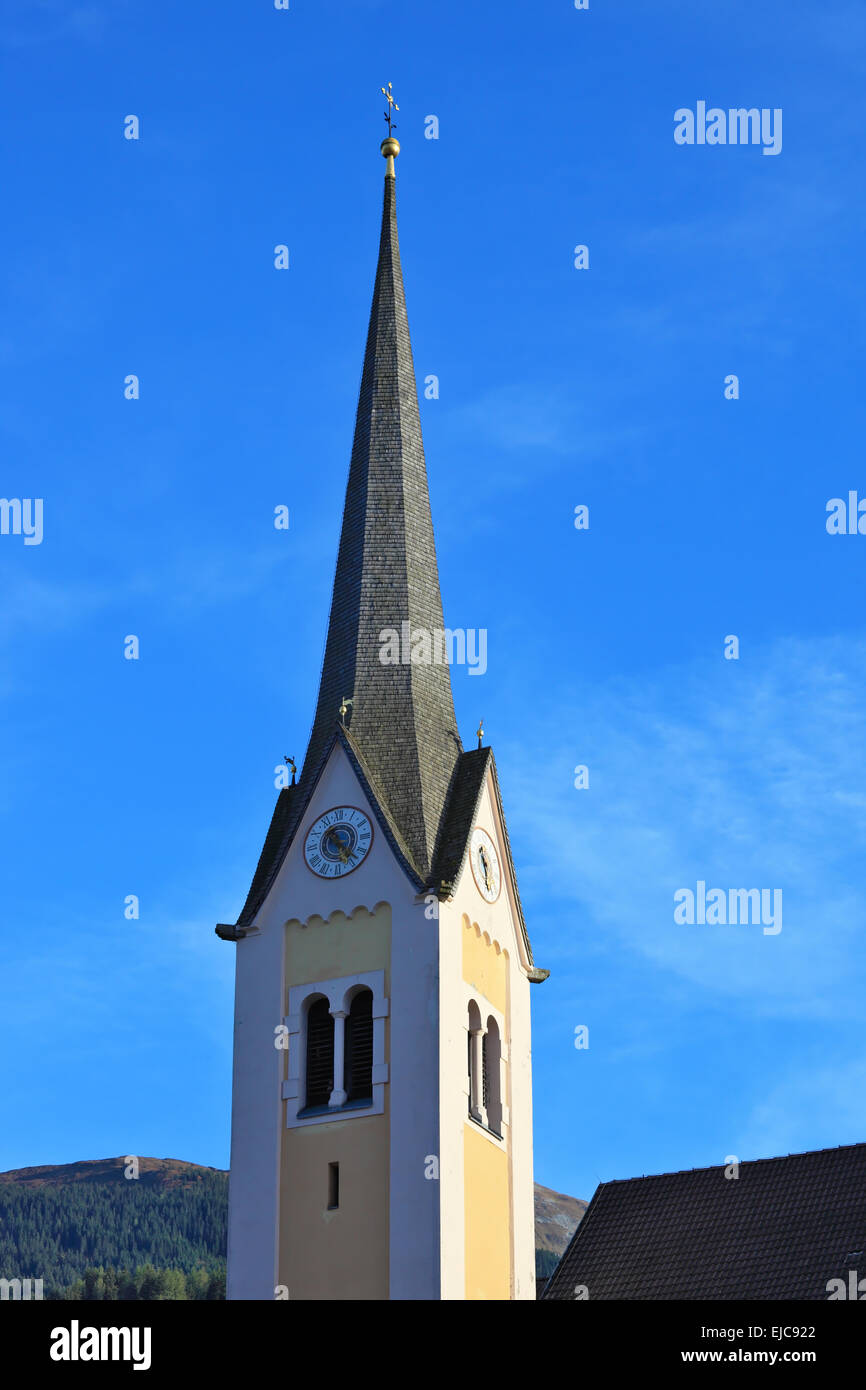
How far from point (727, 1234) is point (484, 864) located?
1022 cm

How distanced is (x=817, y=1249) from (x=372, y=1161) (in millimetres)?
10120

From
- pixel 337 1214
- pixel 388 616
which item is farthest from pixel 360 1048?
pixel 388 616

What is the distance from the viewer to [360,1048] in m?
50.1

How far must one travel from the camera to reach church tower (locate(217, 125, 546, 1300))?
48250 millimetres

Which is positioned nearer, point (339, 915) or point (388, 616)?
point (339, 915)

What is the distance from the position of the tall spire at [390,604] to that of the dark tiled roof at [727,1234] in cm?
1020

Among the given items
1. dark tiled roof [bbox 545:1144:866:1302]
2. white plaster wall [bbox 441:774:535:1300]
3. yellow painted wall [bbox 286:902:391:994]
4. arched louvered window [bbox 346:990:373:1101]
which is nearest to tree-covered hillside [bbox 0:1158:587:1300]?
dark tiled roof [bbox 545:1144:866:1302]

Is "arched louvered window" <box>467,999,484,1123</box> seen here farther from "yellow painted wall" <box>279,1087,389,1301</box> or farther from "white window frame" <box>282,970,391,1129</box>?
"yellow painted wall" <box>279,1087,389,1301</box>

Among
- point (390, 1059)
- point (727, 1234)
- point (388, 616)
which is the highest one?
point (388, 616)

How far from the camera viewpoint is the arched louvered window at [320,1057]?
50.5 m

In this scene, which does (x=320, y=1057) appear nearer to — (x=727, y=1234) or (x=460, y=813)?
(x=460, y=813)

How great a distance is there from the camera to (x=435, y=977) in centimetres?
4950

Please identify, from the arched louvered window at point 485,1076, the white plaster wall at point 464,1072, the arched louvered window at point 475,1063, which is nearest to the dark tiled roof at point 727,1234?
the white plaster wall at point 464,1072
